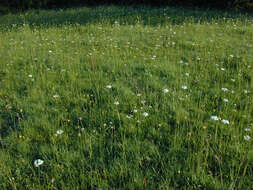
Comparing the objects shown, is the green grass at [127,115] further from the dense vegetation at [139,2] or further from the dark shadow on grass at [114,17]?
the dense vegetation at [139,2]

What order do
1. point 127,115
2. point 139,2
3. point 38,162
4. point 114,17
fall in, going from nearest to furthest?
1. point 38,162
2. point 127,115
3. point 114,17
4. point 139,2

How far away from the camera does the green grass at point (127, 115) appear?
83.2 inches

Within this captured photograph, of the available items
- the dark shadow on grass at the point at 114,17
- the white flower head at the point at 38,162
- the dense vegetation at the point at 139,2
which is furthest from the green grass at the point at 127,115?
the dense vegetation at the point at 139,2

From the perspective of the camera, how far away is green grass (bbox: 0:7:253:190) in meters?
2.11

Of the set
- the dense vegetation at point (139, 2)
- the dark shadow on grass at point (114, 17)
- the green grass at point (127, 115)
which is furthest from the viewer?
the dense vegetation at point (139, 2)

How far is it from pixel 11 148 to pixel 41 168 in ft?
1.82

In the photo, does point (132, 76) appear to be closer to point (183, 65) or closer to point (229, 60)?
point (183, 65)

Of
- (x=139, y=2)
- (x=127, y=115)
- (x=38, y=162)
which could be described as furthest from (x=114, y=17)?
(x=38, y=162)

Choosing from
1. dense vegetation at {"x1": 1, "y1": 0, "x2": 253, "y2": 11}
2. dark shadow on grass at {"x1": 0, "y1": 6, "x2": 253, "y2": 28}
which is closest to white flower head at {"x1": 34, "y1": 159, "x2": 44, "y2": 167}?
dark shadow on grass at {"x1": 0, "y1": 6, "x2": 253, "y2": 28}

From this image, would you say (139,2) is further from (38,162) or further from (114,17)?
(38,162)

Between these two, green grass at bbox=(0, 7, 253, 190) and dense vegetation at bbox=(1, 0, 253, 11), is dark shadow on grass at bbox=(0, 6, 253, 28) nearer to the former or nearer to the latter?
dense vegetation at bbox=(1, 0, 253, 11)

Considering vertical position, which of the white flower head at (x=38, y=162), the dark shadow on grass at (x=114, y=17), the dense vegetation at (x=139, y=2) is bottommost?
the white flower head at (x=38, y=162)

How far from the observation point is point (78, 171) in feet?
7.25

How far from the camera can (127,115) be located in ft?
9.30
